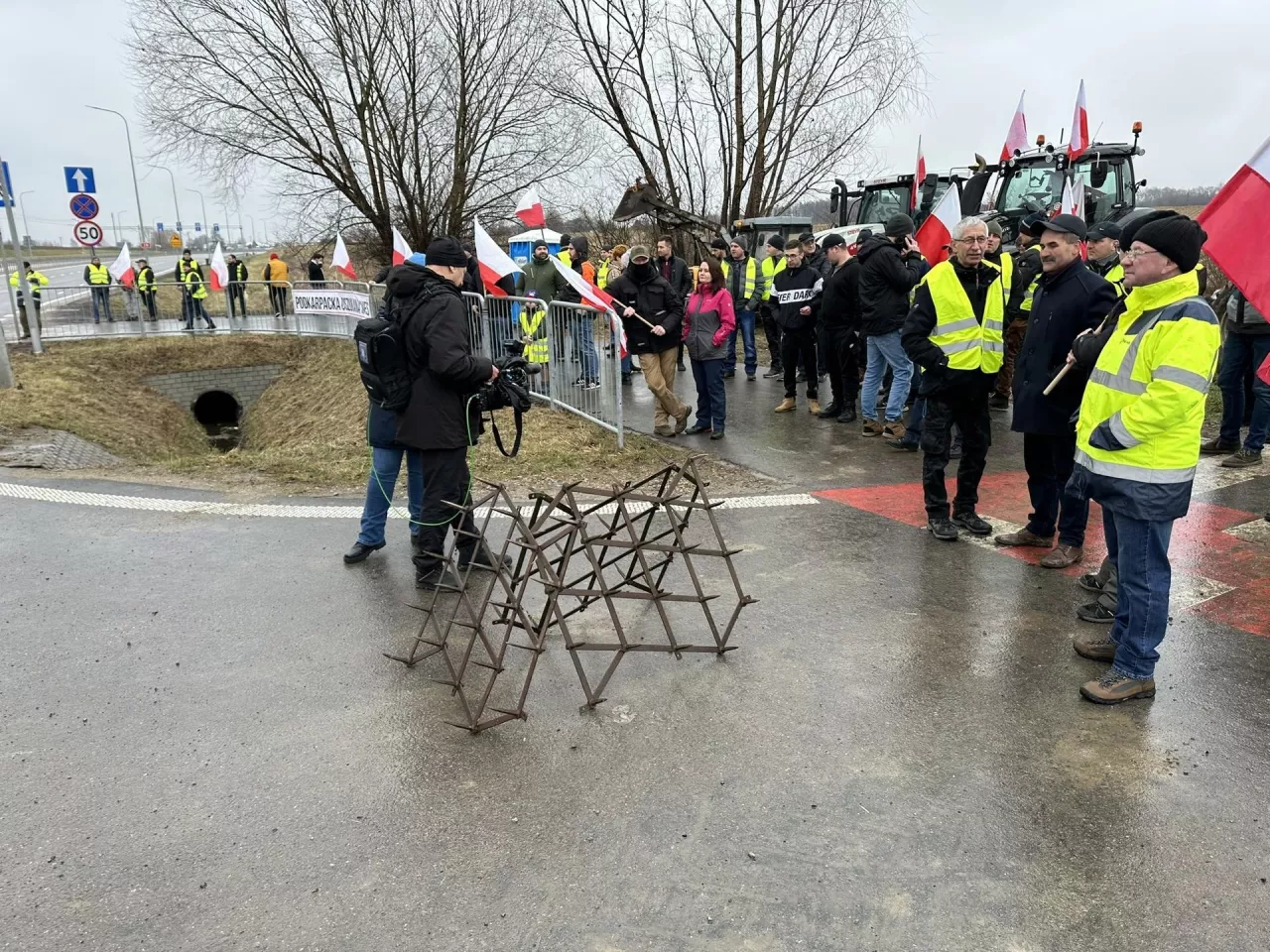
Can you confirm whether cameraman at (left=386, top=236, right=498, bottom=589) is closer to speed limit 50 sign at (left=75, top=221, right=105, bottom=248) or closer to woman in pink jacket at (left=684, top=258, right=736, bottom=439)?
woman in pink jacket at (left=684, top=258, right=736, bottom=439)

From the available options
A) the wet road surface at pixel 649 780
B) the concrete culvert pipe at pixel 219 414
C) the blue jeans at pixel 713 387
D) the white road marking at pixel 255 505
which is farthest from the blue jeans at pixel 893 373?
the concrete culvert pipe at pixel 219 414

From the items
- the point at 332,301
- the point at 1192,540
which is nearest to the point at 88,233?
the point at 332,301

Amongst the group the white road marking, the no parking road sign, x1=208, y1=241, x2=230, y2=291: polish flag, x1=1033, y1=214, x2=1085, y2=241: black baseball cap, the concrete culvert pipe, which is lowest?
the concrete culvert pipe

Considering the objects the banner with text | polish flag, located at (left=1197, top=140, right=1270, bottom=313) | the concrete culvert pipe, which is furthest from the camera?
the concrete culvert pipe

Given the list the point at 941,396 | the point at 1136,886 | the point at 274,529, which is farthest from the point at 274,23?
the point at 1136,886

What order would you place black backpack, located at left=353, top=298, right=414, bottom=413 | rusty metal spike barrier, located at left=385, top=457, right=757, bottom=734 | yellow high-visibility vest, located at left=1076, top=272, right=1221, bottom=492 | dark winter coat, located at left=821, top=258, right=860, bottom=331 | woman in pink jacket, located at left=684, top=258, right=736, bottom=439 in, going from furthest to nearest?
dark winter coat, located at left=821, top=258, right=860, bottom=331 < woman in pink jacket, located at left=684, top=258, right=736, bottom=439 < black backpack, located at left=353, top=298, right=414, bottom=413 < rusty metal spike barrier, located at left=385, top=457, right=757, bottom=734 < yellow high-visibility vest, located at left=1076, top=272, right=1221, bottom=492

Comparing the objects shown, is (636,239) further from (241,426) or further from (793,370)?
(793,370)

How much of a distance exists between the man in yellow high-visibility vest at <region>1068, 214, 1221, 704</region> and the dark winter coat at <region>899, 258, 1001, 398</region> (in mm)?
1686

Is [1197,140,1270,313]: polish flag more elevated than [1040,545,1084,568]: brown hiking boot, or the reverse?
[1197,140,1270,313]: polish flag

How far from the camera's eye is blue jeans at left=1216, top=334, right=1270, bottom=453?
731cm

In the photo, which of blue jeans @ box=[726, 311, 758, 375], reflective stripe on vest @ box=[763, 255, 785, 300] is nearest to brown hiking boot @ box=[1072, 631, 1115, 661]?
reflective stripe on vest @ box=[763, 255, 785, 300]

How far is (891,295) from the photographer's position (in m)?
8.28

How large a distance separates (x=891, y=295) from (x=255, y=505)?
586cm

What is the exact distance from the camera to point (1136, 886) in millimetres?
2723
